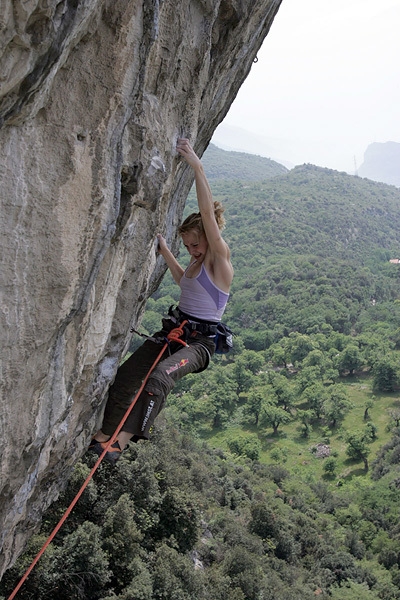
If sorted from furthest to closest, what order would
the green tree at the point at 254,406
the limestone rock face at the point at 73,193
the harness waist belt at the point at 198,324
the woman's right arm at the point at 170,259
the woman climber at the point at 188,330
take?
1. the green tree at the point at 254,406
2. the woman's right arm at the point at 170,259
3. the harness waist belt at the point at 198,324
4. the woman climber at the point at 188,330
5. the limestone rock face at the point at 73,193

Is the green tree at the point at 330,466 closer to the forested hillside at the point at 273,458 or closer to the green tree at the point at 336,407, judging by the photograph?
the forested hillside at the point at 273,458

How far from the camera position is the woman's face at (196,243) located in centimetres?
498

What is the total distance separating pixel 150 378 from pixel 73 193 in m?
1.85

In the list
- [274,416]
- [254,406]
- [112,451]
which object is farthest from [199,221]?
[254,406]

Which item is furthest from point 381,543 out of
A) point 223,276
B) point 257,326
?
point 257,326

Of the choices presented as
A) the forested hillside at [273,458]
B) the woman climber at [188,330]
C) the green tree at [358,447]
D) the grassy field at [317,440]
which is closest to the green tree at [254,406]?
the forested hillside at [273,458]

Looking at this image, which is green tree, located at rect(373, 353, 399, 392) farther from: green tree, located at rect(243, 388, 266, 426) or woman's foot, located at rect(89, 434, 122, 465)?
woman's foot, located at rect(89, 434, 122, 465)

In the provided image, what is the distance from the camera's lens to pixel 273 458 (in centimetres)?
4478

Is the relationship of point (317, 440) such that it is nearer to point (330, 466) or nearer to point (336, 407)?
point (336, 407)

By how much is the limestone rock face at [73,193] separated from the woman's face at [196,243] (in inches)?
17.1

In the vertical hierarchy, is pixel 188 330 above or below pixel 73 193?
below

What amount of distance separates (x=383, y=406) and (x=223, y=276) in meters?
53.3

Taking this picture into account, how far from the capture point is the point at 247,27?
238 inches

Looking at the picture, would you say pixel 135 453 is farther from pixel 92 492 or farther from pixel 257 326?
pixel 257 326
